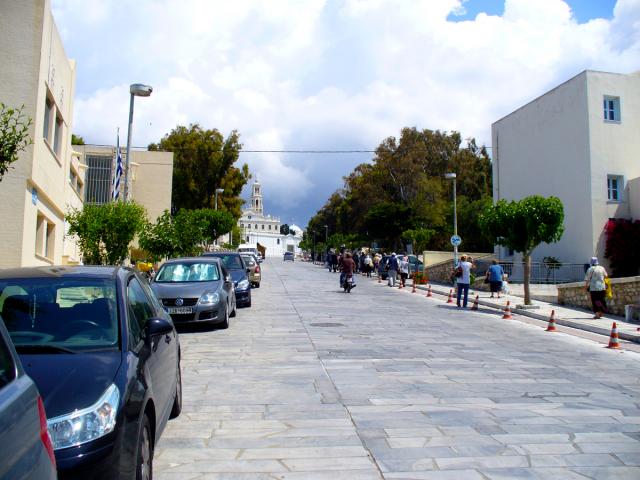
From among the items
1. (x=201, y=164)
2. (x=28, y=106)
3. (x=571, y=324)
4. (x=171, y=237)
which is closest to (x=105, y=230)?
(x=28, y=106)

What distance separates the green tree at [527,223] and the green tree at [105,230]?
1181 cm

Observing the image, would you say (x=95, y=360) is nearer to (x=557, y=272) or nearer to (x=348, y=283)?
(x=348, y=283)

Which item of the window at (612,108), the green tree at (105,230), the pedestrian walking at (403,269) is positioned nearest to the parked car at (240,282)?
the green tree at (105,230)

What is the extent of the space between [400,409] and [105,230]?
12.5m

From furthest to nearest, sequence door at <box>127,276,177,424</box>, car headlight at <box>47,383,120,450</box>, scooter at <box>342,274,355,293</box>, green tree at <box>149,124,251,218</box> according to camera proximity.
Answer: green tree at <box>149,124,251,218</box>
scooter at <box>342,274,355,293</box>
door at <box>127,276,177,424</box>
car headlight at <box>47,383,120,450</box>

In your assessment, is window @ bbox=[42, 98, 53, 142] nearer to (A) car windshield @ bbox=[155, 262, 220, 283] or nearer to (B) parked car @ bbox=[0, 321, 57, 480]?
(A) car windshield @ bbox=[155, 262, 220, 283]

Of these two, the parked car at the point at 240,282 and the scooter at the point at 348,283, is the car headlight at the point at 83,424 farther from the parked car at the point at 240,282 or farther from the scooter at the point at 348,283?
the scooter at the point at 348,283

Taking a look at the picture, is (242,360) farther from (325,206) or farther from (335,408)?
(325,206)

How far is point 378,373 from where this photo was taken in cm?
821

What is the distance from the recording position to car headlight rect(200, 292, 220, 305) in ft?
40.8

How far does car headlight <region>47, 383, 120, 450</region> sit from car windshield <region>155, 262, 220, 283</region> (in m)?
10.5

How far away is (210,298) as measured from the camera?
41.2ft

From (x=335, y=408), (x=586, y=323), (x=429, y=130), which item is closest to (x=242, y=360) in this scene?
(x=335, y=408)

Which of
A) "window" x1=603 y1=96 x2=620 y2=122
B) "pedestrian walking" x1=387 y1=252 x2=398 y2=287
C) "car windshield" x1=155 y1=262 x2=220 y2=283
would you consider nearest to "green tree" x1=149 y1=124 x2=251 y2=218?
"pedestrian walking" x1=387 y1=252 x2=398 y2=287
